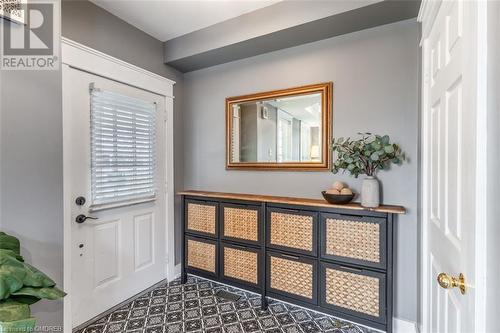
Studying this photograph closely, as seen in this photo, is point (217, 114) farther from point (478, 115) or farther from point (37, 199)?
point (478, 115)

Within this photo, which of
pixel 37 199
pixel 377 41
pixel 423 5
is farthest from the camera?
pixel 377 41

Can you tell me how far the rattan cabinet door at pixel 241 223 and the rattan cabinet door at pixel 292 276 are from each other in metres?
0.22

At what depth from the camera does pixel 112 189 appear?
217 centimetres

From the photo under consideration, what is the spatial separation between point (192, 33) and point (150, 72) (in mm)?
571

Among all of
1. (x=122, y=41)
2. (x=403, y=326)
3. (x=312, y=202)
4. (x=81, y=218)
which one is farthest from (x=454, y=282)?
(x=122, y=41)

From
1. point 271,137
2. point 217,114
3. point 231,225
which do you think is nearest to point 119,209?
point 231,225

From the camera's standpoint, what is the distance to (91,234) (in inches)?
80.4

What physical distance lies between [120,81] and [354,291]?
259 centimetres

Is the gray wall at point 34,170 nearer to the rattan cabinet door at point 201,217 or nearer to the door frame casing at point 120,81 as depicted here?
the door frame casing at point 120,81

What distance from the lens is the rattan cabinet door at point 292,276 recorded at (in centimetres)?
199

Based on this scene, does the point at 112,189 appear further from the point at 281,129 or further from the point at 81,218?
the point at 281,129

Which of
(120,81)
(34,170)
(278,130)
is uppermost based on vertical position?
(120,81)

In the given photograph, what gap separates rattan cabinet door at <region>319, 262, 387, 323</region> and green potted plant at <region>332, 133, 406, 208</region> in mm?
518

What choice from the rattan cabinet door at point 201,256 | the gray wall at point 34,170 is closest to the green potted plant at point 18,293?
the gray wall at point 34,170
